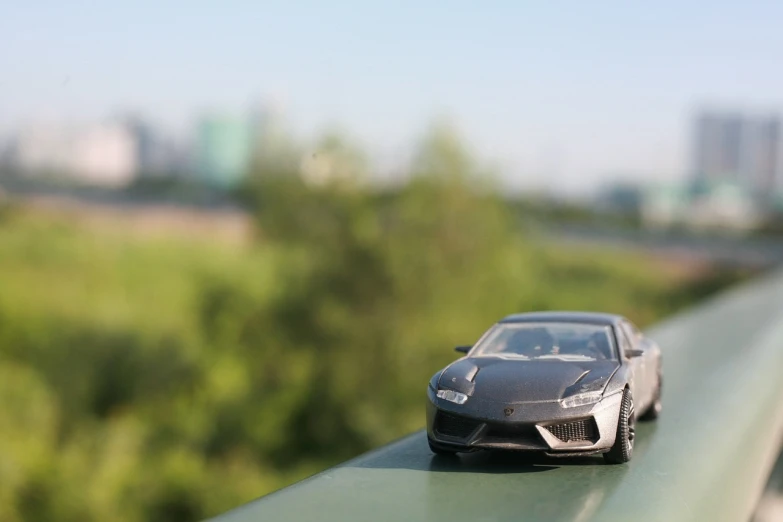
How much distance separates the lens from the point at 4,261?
108 ft

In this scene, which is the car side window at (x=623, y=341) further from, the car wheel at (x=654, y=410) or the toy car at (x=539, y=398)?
the car wheel at (x=654, y=410)

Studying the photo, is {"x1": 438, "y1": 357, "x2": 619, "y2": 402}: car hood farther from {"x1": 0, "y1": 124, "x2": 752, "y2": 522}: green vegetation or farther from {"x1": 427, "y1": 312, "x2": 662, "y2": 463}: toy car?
{"x1": 0, "y1": 124, "x2": 752, "y2": 522}: green vegetation

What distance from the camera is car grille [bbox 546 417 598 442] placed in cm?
404

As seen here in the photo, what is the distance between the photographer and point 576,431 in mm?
4070

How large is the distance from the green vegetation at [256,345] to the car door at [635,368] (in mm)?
16470

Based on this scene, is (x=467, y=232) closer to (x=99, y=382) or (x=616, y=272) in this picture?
(x=99, y=382)

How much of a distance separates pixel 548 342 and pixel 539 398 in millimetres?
675

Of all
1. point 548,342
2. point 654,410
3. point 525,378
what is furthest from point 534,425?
point 654,410

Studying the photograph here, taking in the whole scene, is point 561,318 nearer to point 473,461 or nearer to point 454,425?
point 473,461

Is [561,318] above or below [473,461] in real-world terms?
above

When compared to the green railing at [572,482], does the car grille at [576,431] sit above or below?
above

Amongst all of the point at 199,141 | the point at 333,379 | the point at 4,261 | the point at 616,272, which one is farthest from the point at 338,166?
the point at 199,141

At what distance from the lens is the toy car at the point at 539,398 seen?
13.1 feet

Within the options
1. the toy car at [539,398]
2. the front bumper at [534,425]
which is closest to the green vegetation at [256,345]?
the toy car at [539,398]
